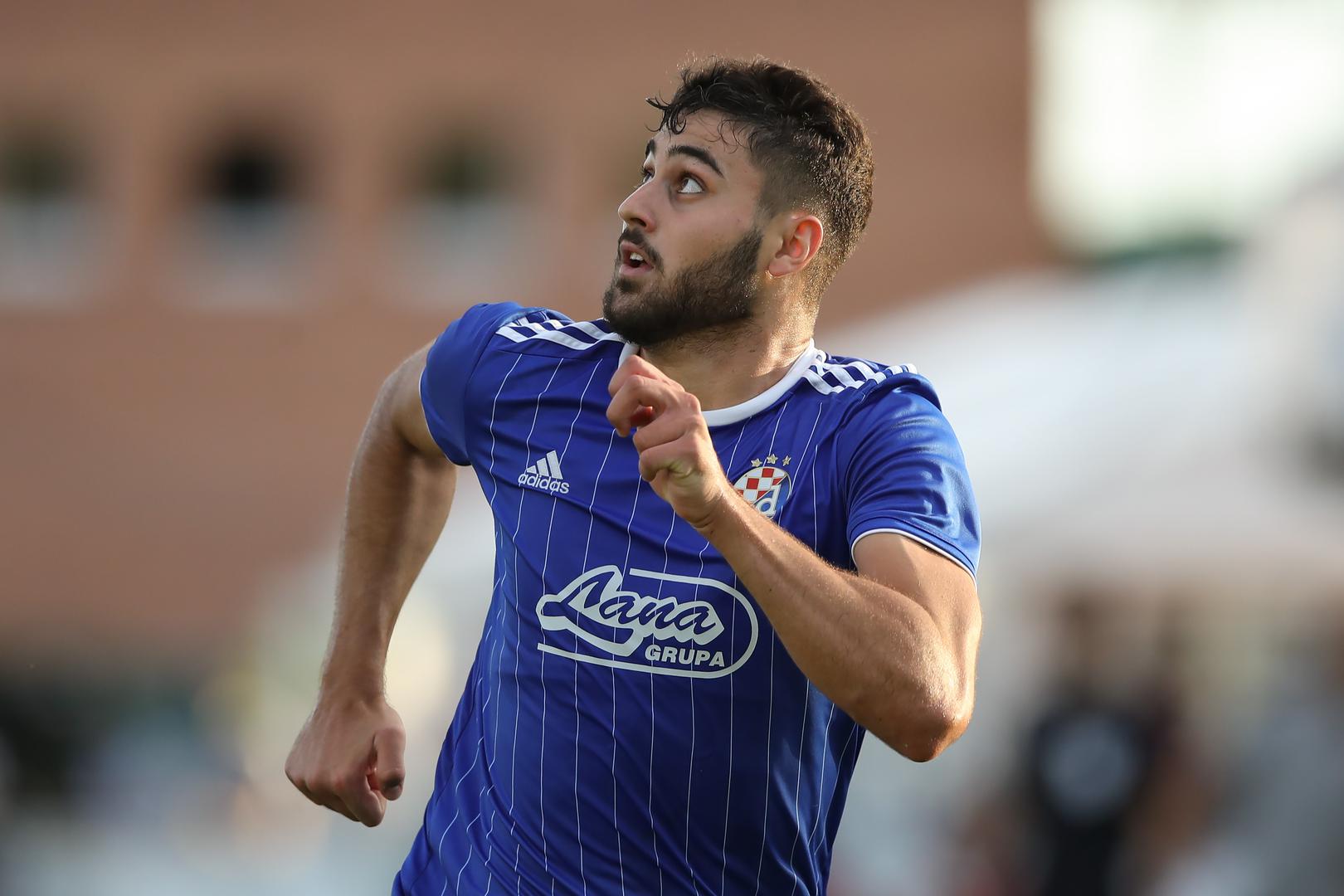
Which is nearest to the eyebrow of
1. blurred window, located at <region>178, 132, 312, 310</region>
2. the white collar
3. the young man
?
the young man

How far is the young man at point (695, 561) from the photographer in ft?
9.79

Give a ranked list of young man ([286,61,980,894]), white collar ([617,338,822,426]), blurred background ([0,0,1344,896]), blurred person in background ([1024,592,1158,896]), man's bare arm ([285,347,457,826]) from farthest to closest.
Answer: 1. blurred background ([0,0,1344,896])
2. blurred person in background ([1024,592,1158,896])
3. man's bare arm ([285,347,457,826])
4. white collar ([617,338,822,426])
5. young man ([286,61,980,894])

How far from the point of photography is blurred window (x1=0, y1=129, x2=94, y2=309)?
74.3 ft

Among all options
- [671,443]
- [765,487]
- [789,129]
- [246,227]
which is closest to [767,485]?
[765,487]

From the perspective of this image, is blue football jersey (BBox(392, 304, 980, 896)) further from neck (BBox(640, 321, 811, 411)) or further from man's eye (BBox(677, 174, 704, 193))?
man's eye (BBox(677, 174, 704, 193))

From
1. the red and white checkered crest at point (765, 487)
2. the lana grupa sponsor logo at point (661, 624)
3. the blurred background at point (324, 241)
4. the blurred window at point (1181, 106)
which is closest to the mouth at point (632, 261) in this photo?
the red and white checkered crest at point (765, 487)

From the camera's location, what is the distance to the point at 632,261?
3662 millimetres

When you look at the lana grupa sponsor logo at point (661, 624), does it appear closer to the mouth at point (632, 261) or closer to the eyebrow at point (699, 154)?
the mouth at point (632, 261)

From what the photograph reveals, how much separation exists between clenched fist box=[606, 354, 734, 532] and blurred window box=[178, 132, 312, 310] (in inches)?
801

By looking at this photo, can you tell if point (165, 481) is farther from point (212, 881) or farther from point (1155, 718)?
point (1155, 718)

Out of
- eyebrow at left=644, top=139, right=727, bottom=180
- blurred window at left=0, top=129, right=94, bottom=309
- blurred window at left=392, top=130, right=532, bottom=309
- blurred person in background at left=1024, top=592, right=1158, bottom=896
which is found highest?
eyebrow at left=644, top=139, right=727, bottom=180

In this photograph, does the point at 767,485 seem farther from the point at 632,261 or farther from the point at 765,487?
the point at 632,261

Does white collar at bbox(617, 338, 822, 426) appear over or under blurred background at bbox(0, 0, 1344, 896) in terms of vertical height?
over

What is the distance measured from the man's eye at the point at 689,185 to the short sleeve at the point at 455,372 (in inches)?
21.3
